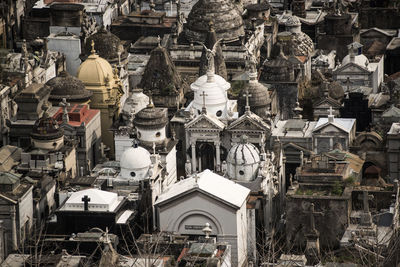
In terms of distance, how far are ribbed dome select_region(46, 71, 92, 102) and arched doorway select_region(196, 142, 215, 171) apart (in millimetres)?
13055

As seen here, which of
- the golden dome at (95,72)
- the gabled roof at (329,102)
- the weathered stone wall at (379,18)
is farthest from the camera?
the weathered stone wall at (379,18)

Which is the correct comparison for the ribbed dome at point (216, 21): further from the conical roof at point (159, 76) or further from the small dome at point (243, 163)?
the small dome at point (243, 163)

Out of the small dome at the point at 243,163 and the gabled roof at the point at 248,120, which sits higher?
the gabled roof at the point at 248,120

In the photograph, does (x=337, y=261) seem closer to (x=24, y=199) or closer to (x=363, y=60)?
(x=24, y=199)

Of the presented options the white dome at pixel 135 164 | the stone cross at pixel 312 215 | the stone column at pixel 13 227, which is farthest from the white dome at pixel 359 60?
the stone column at pixel 13 227

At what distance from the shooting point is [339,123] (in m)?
146

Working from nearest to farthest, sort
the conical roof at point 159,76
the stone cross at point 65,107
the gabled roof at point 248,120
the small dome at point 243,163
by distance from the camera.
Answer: the small dome at point 243,163, the gabled roof at point 248,120, the stone cross at point 65,107, the conical roof at point 159,76

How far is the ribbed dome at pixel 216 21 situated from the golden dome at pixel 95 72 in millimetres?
11680

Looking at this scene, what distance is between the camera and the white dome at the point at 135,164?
134 m

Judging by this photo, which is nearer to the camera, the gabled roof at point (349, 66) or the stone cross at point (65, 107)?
the stone cross at point (65, 107)

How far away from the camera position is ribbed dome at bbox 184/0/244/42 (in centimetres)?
16300

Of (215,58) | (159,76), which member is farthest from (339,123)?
(159,76)

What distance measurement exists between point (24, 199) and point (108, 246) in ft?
51.6

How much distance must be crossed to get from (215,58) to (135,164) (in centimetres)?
2380
